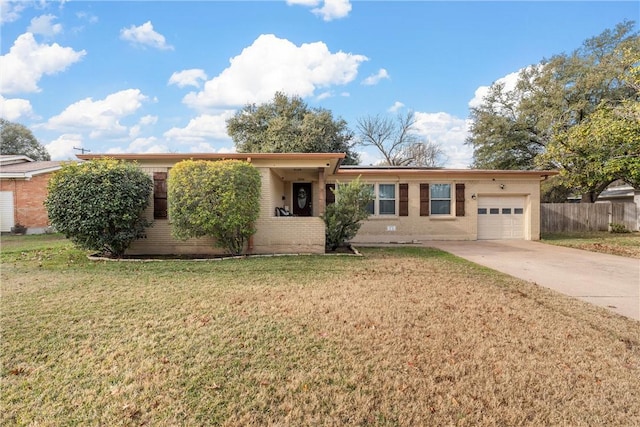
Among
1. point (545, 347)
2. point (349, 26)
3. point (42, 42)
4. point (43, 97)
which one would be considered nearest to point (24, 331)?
point (545, 347)

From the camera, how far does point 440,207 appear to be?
13.4 metres

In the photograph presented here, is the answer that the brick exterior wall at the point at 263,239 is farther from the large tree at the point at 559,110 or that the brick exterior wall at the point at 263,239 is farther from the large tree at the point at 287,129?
the large tree at the point at 287,129

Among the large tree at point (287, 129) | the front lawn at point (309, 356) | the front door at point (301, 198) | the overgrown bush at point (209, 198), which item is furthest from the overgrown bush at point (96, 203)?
the large tree at point (287, 129)

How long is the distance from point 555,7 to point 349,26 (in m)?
6.83

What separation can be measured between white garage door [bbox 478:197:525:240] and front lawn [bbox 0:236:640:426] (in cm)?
850

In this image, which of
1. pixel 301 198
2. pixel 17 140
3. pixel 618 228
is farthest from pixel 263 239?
pixel 17 140

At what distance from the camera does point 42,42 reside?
9258 millimetres

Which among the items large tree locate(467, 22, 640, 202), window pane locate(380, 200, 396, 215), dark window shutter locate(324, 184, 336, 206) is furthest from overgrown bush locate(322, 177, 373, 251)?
large tree locate(467, 22, 640, 202)

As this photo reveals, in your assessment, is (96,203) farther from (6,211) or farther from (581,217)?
(581,217)

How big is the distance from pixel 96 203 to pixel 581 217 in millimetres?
21630

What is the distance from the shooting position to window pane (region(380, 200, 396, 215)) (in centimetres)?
1335

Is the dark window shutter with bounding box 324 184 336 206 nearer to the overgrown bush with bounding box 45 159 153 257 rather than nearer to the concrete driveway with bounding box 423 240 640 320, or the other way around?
the concrete driveway with bounding box 423 240 640 320

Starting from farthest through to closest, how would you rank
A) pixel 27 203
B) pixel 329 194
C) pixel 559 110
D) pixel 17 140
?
pixel 17 140 → pixel 559 110 → pixel 27 203 → pixel 329 194

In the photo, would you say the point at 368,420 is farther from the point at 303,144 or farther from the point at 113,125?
the point at 303,144
